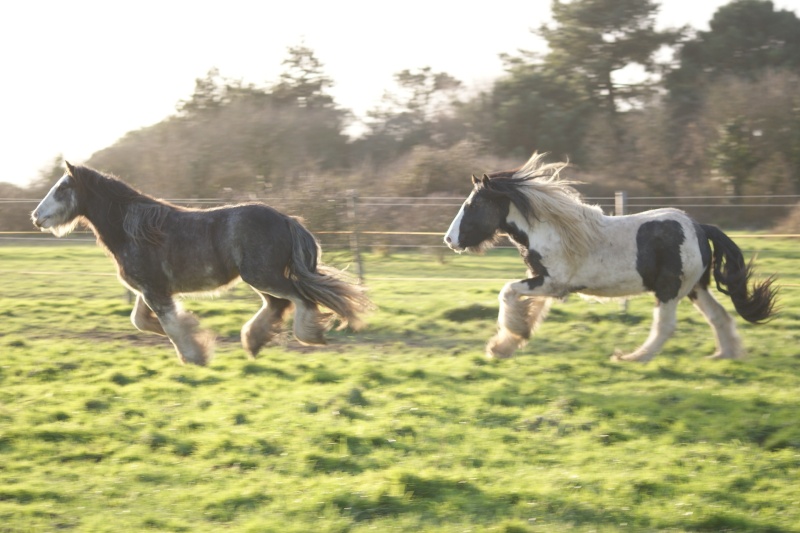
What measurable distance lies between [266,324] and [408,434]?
2.70m

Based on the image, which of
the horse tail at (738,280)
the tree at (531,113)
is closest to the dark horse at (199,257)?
the horse tail at (738,280)

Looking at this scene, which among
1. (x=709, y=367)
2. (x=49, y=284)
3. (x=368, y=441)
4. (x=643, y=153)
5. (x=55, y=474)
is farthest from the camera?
(x=643, y=153)

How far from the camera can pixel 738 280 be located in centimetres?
770

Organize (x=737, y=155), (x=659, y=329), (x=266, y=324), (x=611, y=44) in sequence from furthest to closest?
(x=611, y=44), (x=737, y=155), (x=266, y=324), (x=659, y=329)

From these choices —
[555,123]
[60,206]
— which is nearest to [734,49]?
[555,123]

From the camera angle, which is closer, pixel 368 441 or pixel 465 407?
pixel 368 441

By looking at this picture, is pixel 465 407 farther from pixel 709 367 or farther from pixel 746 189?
pixel 746 189

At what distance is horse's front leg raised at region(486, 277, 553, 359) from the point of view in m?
7.71

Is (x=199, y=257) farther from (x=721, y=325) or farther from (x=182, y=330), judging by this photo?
(x=721, y=325)

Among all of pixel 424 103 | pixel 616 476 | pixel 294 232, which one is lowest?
pixel 616 476

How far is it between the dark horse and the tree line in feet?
54.7

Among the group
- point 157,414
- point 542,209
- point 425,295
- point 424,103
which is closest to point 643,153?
point 424,103

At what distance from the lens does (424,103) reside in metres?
33.6

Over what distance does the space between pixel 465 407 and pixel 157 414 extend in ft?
7.46
